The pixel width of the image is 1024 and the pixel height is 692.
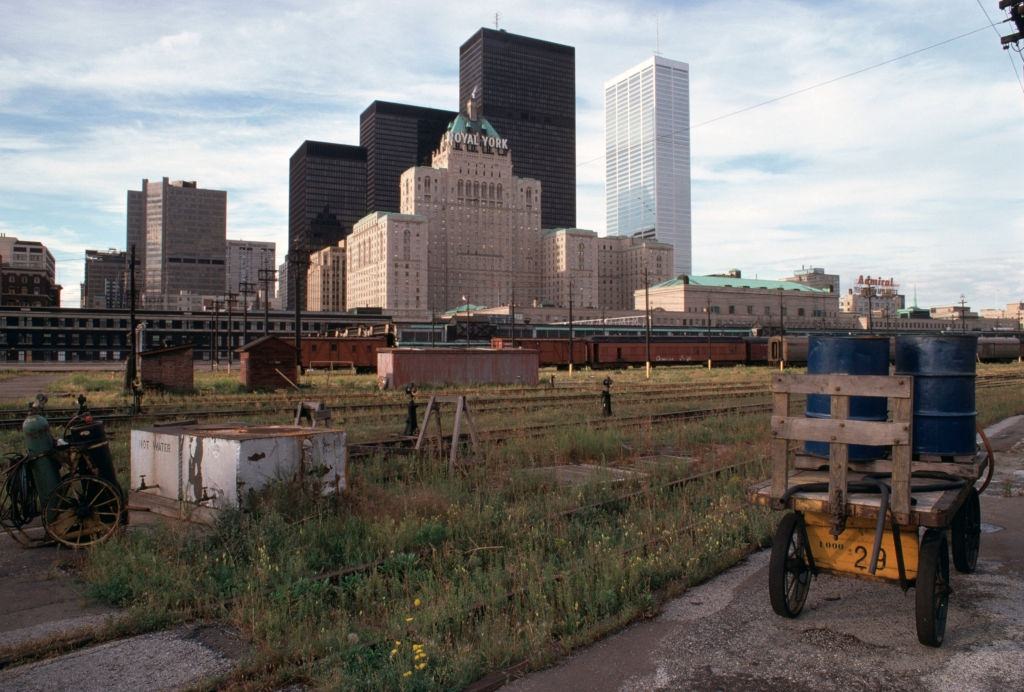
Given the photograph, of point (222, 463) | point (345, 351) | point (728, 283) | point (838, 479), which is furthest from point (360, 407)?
point (728, 283)

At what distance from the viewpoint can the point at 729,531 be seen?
7883 mm

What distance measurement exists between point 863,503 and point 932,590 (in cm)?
68

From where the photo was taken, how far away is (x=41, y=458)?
7.57 metres

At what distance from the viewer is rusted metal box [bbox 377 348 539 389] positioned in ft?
105

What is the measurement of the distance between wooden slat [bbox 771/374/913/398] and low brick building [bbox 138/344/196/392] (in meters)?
26.7

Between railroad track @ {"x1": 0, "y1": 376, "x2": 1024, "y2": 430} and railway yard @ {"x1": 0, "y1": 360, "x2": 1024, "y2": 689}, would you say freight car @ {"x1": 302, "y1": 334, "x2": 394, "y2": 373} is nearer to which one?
railroad track @ {"x1": 0, "y1": 376, "x2": 1024, "y2": 430}

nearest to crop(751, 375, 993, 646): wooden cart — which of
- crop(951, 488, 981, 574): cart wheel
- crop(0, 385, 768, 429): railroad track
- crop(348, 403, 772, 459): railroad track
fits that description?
crop(951, 488, 981, 574): cart wheel

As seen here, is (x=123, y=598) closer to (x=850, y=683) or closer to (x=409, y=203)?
(x=850, y=683)

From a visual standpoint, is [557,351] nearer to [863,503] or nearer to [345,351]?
[345,351]

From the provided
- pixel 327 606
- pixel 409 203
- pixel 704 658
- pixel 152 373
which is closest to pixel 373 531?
pixel 327 606

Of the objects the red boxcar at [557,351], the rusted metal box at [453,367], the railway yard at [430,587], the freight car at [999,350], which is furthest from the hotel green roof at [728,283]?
the railway yard at [430,587]

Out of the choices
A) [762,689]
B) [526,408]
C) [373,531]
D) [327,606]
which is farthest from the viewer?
[526,408]

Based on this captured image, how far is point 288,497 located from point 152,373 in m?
23.0

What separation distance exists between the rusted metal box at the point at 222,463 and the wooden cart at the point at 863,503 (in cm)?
490
